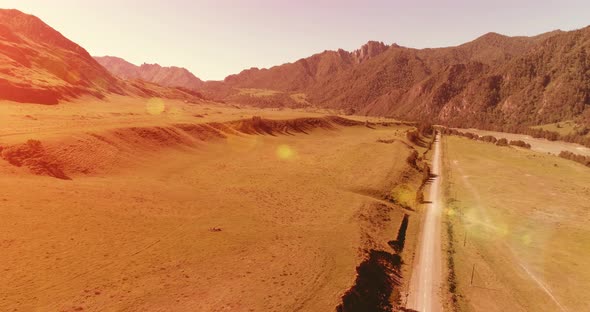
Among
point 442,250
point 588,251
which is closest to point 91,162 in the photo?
point 442,250

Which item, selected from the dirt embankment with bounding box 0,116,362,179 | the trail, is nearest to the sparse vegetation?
the trail

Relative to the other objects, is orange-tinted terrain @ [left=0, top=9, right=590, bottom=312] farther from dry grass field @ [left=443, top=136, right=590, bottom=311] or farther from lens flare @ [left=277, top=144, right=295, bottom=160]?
lens flare @ [left=277, top=144, right=295, bottom=160]

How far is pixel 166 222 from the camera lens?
48125 mm

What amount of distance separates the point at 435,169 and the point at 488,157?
41475 millimetres

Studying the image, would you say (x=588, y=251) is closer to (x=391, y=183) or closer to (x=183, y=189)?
(x=391, y=183)

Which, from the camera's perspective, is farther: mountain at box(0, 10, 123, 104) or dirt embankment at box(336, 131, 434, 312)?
mountain at box(0, 10, 123, 104)

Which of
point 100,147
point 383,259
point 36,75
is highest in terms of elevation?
point 36,75

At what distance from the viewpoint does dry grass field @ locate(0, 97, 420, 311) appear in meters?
33.4

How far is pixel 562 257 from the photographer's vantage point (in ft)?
181

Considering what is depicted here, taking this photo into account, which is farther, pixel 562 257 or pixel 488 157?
pixel 488 157

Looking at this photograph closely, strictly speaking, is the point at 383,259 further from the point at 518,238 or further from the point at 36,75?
the point at 36,75

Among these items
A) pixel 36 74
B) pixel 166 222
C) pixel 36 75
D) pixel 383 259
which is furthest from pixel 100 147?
pixel 36 74

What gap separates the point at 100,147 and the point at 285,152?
183 ft

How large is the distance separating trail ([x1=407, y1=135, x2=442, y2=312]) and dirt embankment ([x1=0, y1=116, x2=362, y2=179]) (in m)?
52.3
